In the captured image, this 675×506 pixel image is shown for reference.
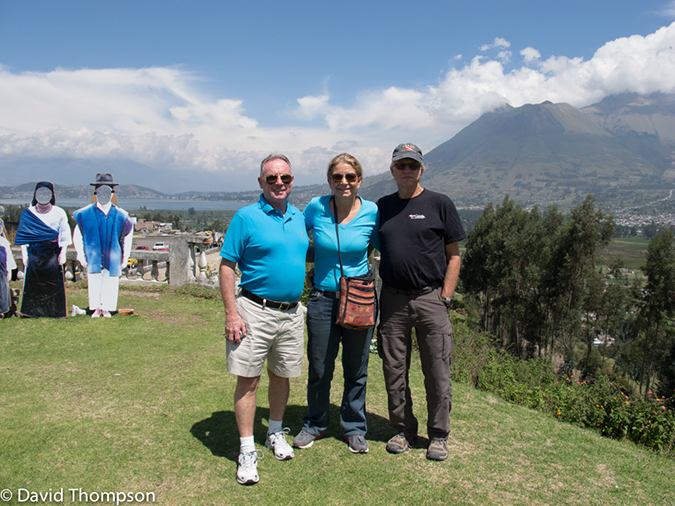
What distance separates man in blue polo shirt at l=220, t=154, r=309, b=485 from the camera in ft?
9.67

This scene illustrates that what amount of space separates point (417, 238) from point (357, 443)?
1.71 m

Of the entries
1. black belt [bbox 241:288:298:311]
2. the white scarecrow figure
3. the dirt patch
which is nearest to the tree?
the dirt patch

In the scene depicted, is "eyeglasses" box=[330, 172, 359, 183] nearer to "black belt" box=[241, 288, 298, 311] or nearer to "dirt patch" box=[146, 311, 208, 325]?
"black belt" box=[241, 288, 298, 311]

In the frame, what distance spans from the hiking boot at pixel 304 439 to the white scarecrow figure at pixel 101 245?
193 inches

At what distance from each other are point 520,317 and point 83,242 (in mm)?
31654

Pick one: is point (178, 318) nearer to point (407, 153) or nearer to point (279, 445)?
point (279, 445)

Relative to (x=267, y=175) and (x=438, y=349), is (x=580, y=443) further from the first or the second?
(x=267, y=175)

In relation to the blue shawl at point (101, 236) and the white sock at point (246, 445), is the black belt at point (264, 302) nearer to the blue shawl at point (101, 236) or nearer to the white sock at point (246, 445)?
the white sock at point (246, 445)

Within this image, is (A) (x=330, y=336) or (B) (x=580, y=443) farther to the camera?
(B) (x=580, y=443)

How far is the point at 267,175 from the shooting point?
Answer: 10.1 feet

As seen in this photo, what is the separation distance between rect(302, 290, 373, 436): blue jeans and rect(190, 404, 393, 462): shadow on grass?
241 millimetres

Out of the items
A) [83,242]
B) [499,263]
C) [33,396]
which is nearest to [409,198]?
[33,396]

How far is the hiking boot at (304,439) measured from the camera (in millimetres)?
3371

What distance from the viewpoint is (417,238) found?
10.7ft
